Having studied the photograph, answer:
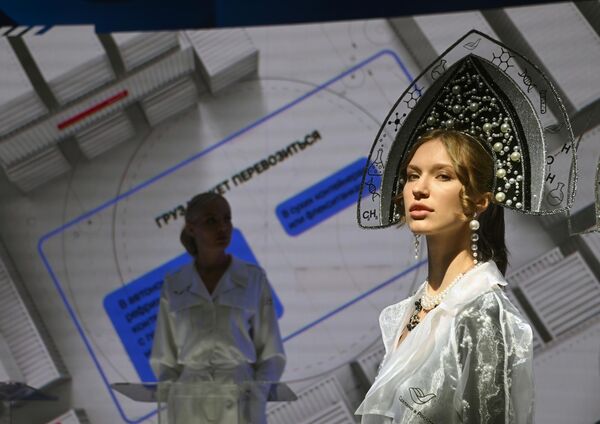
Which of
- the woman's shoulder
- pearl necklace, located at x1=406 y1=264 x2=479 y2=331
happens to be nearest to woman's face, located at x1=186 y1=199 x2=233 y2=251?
pearl necklace, located at x1=406 y1=264 x2=479 y2=331

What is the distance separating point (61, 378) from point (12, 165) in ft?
3.18

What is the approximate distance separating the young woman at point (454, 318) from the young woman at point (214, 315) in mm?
1465

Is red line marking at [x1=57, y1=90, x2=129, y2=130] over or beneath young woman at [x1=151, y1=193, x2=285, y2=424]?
over

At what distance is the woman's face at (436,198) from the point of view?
2.88 meters

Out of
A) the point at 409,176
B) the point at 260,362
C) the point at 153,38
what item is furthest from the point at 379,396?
the point at 153,38

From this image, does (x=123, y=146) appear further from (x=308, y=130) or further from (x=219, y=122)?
(x=308, y=130)

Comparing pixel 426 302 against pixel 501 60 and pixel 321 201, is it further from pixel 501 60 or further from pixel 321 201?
pixel 321 201

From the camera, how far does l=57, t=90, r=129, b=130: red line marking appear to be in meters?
4.86

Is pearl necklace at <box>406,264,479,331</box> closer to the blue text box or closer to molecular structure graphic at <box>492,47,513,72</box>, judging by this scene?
molecular structure graphic at <box>492,47,513,72</box>

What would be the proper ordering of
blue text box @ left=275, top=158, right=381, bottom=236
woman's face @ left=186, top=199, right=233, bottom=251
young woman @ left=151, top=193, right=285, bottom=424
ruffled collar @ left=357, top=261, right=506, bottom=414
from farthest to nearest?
blue text box @ left=275, top=158, right=381, bottom=236
woman's face @ left=186, top=199, right=233, bottom=251
young woman @ left=151, top=193, right=285, bottom=424
ruffled collar @ left=357, top=261, right=506, bottom=414

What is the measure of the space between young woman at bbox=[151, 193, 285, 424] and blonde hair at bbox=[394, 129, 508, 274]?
1685 mm

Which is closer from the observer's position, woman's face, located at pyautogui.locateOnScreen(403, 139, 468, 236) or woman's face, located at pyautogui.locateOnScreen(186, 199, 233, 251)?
woman's face, located at pyautogui.locateOnScreen(403, 139, 468, 236)

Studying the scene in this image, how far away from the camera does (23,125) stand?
487 centimetres

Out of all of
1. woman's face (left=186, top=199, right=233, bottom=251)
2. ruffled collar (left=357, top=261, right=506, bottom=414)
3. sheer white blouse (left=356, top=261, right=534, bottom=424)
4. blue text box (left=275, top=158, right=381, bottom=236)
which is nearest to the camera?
sheer white blouse (left=356, top=261, right=534, bottom=424)
